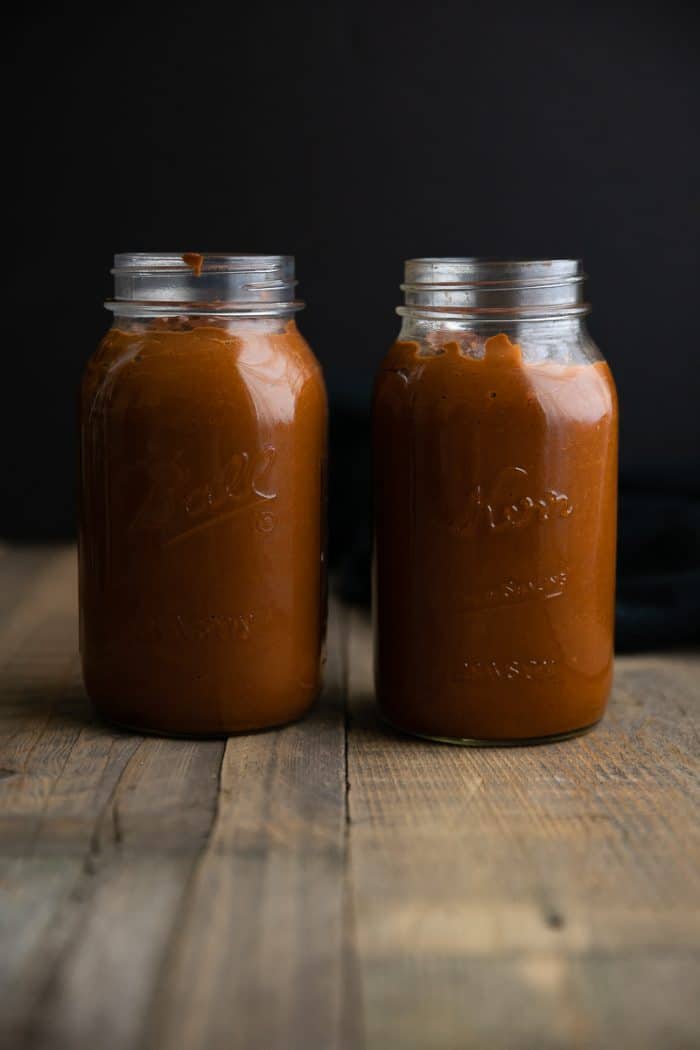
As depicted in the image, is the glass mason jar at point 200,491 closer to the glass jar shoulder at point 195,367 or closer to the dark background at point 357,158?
the glass jar shoulder at point 195,367

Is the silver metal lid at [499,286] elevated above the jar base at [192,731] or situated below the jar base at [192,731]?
above

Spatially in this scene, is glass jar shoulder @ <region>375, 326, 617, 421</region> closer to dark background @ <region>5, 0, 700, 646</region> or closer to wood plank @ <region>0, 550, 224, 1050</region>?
wood plank @ <region>0, 550, 224, 1050</region>

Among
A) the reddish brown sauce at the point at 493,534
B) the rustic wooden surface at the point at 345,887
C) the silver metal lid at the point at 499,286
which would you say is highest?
the silver metal lid at the point at 499,286

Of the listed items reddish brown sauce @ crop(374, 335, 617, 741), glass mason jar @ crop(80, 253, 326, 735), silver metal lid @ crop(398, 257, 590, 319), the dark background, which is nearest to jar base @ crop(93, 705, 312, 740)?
glass mason jar @ crop(80, 253, 326, 735)

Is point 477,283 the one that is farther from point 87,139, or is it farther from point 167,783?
point 87,139

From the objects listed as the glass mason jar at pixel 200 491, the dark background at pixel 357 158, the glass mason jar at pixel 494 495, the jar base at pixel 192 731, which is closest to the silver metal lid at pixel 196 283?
the glass mason jar at pixel 200 491

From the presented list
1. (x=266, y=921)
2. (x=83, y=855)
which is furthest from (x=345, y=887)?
(x=83, y=855)
